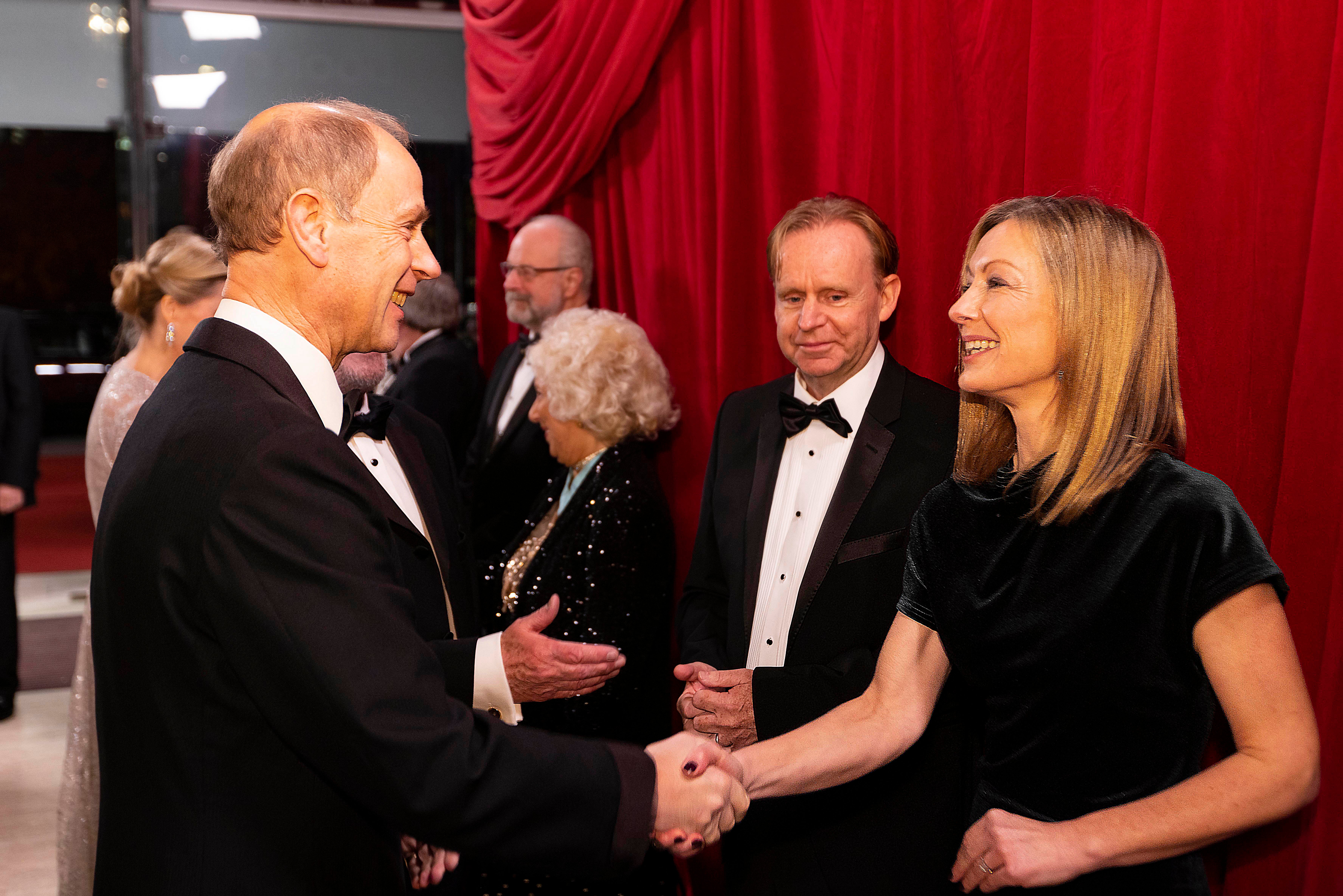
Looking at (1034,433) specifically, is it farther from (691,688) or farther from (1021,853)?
(691,688)

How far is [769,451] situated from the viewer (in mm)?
2232

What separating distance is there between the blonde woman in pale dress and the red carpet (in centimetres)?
518

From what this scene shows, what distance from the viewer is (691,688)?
202 centimetres

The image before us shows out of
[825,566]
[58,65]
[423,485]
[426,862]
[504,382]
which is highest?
[58,65]

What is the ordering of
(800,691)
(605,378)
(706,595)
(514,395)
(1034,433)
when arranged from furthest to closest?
(514,395), (605,378), (706,595), (800,691), (1034,433)

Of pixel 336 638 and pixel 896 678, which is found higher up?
pixel 336 638

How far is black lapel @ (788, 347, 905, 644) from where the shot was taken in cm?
201

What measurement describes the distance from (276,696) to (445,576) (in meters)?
1.00

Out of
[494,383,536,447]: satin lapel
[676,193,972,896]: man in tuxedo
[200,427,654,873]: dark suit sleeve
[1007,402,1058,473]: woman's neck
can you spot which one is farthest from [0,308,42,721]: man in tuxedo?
[1007,402,1058,473]: woman's neck

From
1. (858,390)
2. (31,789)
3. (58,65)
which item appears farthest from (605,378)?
(58,65)

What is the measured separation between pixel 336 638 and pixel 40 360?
10.1 meters

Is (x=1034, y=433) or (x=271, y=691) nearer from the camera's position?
(x=271, y=691)

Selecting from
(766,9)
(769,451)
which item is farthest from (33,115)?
(769,451)

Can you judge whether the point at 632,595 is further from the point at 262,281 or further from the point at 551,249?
the point at 551,249
